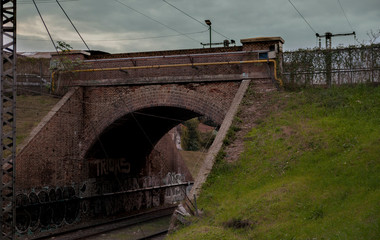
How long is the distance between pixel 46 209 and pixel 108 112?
5487 millimetres

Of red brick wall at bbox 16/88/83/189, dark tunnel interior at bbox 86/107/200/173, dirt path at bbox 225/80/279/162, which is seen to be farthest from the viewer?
dark tunnel interior at bbox 86/107/200/173

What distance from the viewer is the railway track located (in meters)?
17.4

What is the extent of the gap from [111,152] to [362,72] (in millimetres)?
13753

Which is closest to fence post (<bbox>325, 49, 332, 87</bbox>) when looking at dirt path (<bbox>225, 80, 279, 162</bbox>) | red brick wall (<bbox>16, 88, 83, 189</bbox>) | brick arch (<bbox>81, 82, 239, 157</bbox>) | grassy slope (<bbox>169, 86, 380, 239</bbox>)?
grassy slope (<bbox>169, 86, 380, 239</bbox>)

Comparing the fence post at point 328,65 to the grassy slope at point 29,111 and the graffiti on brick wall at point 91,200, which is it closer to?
the graffiti on brick wall at point 91,200

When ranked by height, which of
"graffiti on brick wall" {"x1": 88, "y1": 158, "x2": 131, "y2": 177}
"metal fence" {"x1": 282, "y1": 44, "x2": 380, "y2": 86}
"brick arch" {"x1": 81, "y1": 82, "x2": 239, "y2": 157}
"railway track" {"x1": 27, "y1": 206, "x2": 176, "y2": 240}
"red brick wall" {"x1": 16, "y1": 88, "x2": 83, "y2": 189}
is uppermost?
"metal fence" {"x1": 282, "y1": 44, "x2": 380, "y2": 86}

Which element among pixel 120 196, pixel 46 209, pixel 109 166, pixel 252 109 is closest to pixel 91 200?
pixel 109 166

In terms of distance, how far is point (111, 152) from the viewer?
77.3ft

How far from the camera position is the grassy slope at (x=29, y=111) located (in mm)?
18688

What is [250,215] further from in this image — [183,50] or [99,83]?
[99,83]

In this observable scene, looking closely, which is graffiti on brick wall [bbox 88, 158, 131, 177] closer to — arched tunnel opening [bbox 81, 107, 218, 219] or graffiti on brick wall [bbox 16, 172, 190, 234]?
arched tunnel opening [bbox 81, 107, 218, 219]

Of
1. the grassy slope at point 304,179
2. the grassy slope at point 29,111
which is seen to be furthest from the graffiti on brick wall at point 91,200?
the grassy slope at point 304,179

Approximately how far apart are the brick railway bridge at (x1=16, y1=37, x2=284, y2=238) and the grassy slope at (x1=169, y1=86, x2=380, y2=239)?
85.1 inches

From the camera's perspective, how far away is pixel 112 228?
1945 cm
